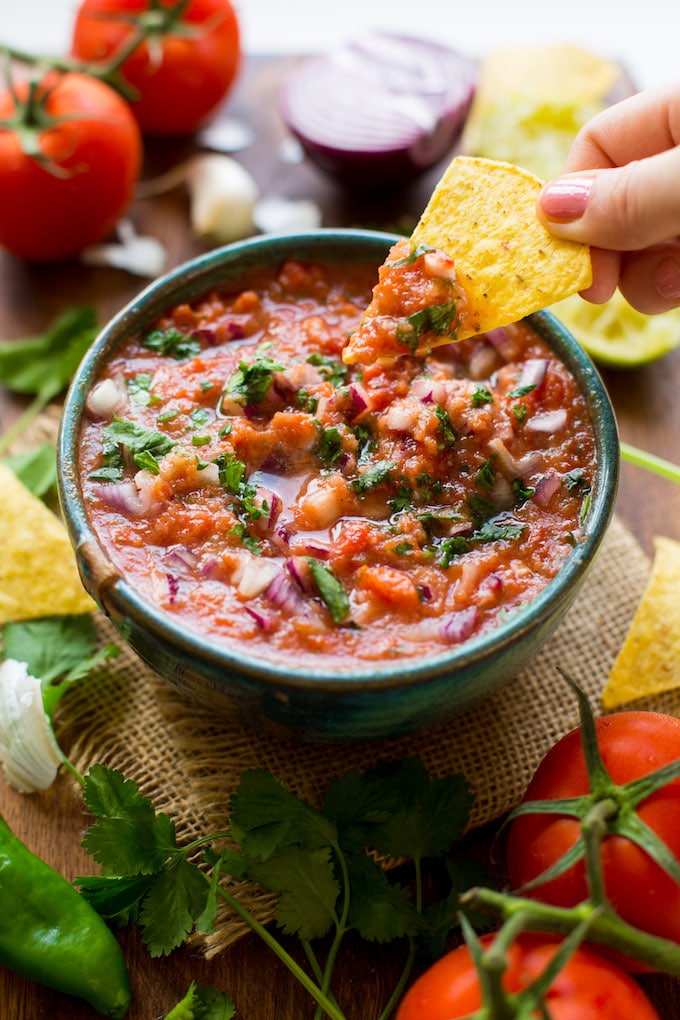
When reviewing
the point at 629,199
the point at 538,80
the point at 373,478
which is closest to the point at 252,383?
the point at 373,478

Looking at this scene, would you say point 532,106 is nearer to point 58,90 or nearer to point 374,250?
point 374,250

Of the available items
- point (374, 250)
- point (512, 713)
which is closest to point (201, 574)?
point (512, 713)

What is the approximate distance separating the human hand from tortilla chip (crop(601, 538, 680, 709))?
0.81m

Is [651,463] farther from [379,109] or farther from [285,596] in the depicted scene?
[379,109]

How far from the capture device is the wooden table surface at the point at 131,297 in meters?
2.52

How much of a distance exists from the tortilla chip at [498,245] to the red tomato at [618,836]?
1001 mm

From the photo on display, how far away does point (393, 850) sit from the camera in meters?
2.53

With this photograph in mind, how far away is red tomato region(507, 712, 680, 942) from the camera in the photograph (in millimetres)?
2289

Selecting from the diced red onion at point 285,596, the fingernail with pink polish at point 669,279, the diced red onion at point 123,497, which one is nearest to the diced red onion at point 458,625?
the diced red onion at point 285,596

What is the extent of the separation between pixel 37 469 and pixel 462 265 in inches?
58.5

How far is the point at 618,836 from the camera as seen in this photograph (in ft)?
7.52

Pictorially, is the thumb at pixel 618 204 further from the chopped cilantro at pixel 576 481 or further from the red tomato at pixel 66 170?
the red tomato at pixel 66 170

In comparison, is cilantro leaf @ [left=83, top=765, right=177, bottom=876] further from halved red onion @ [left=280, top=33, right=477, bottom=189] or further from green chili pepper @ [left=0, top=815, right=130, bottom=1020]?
halved red onion @ [left=280, top=33, right=477, bottom=189]

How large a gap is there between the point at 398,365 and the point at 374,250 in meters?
0.47
